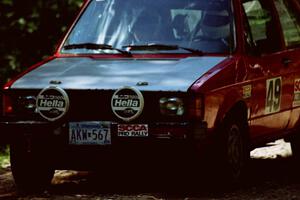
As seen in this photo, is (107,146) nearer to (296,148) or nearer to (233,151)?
(233,151)

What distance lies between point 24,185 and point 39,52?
1076 cm

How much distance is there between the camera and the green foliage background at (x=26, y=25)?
17.8 meters

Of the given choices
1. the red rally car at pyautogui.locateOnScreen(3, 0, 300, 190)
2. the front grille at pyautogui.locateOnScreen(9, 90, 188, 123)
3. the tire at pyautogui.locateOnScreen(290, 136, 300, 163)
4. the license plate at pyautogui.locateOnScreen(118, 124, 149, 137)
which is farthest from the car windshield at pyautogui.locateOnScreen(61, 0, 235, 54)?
the tire at pyautogui.locateOnScreen(290, 136, 300, 163)

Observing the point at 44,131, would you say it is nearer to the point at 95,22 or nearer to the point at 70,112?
the point at 70,112

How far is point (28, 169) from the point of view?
26.5 feet

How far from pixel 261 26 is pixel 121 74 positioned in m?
1.82

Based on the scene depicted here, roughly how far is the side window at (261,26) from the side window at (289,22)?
224mm

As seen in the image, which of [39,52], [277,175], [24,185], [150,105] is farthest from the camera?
[39,52]

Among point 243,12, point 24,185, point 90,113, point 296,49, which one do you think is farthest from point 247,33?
point 24,185

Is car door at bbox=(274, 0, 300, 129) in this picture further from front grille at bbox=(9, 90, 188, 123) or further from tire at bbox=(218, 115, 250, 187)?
front grille at bbox=(9, 90, 188, 123)

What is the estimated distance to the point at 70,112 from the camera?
774 cm

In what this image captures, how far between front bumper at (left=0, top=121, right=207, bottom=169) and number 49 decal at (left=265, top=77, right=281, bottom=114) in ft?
4.80

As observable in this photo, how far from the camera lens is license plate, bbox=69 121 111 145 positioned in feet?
25.0

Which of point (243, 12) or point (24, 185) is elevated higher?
point (243, 12)
